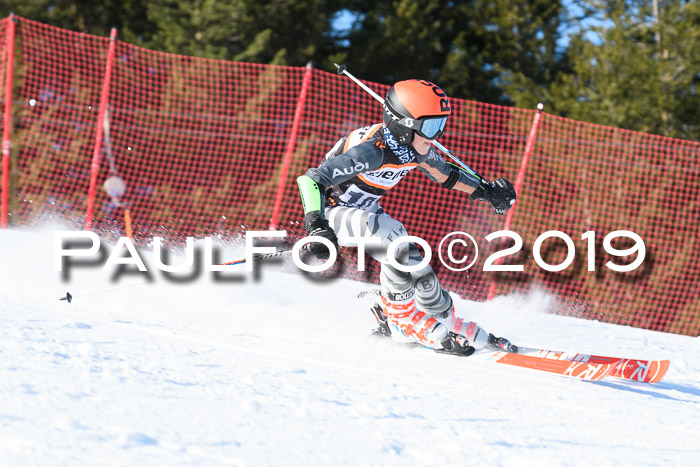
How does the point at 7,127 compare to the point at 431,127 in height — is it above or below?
below

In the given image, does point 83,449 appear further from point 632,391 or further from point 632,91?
point 632,91

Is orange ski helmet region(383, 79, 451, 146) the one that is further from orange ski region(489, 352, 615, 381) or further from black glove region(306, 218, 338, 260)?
orange ski region(489, 352, 615, 381)

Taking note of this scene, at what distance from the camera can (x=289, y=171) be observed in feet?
33.8

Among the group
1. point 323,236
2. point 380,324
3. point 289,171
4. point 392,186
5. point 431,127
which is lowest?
point 380,324

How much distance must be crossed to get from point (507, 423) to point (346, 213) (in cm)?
180

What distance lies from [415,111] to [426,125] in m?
0.11

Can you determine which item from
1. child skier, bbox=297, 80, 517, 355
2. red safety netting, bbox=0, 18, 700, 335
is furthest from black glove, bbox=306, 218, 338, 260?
red safety netting, bbox=0, 18, 700, 335

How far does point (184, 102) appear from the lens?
11742 millimetres

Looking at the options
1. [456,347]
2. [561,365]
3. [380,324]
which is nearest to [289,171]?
[380,324]

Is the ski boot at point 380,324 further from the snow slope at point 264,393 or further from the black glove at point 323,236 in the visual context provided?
the black glove at point 323,236

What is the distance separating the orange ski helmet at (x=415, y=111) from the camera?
4328mm

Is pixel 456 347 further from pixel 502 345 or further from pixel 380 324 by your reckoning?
pixel 380 324

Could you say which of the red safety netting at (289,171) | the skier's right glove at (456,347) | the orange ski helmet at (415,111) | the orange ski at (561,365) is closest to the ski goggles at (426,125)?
the orange ski helmet at (415,111)

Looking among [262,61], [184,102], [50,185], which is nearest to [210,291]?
[50,185]
